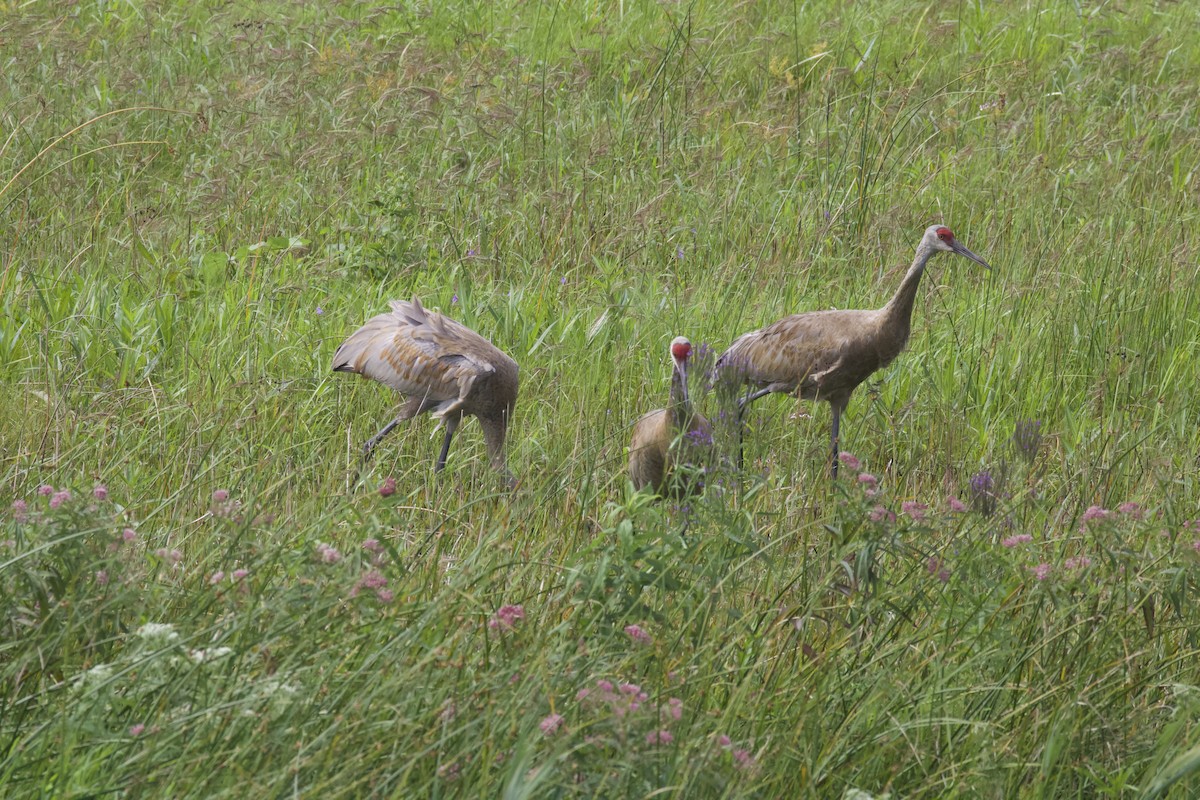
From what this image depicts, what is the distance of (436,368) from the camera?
5.72 metres

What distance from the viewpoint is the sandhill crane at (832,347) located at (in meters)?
5.99

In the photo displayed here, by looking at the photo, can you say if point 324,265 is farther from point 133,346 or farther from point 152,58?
point 152,58

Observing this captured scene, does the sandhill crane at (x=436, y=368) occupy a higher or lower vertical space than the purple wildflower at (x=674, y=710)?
lower

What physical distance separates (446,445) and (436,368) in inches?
17.7

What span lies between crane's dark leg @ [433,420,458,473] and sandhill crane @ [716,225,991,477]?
1.11 meters

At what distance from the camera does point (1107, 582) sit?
325 cm

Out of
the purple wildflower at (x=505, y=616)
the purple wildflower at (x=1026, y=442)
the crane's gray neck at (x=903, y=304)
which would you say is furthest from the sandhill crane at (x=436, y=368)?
the purple wildflower at (x=505, y=616)

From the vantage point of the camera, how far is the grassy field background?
2602mm

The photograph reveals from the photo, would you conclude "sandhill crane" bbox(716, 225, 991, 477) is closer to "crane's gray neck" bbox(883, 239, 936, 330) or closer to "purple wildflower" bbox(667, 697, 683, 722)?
"crane's gray neck" bbox(883, 239, 936, 330)

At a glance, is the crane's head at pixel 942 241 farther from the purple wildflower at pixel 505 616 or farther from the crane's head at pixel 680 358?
the purple wildflower at pixel 505 616

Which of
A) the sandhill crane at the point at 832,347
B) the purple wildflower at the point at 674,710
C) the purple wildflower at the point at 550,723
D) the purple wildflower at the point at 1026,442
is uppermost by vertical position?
the purple wildflower at the point at 550,723

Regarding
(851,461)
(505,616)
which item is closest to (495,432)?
(851,461)

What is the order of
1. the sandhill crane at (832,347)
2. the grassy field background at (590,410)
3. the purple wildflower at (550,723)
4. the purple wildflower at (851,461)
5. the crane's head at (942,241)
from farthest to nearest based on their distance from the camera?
the crane's head at (942,241) < the sandhill crane at (832,347) < the purple wildflower at (851,461) < the grassy field background at (590,410) < the purple wildflower at (550,723)

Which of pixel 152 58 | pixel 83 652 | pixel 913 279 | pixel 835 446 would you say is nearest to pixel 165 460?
pixel 83 652
